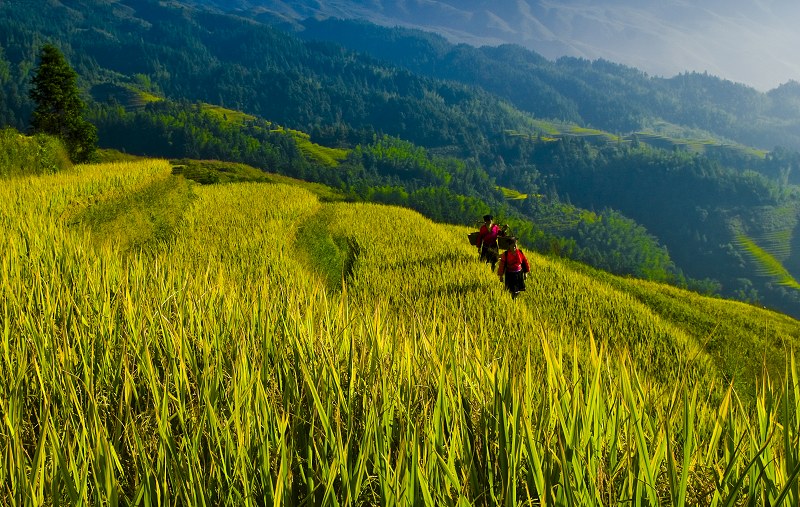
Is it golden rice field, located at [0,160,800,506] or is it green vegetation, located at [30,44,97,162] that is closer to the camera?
golden rice field, located at [0,160,800,506]

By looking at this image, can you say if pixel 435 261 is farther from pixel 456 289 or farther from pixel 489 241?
pixel 456 289

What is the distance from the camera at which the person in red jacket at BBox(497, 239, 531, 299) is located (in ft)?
35.4

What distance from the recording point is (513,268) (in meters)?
10.8

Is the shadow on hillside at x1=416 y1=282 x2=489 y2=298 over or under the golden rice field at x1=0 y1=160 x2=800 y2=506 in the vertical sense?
→ under

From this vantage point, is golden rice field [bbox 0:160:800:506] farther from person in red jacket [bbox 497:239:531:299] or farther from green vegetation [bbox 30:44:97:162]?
green vegetation [bbox 30:44:97:162]

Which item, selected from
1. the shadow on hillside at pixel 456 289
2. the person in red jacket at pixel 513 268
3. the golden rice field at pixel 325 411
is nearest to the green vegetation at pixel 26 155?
the golden rice field at pixel 325 411

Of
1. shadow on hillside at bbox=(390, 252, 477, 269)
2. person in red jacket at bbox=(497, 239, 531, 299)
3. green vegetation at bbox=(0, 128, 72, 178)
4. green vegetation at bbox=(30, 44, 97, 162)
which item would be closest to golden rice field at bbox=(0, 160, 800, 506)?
person in red jacket at bbox=(497, 239, 531, 299)

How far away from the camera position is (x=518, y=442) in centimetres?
197

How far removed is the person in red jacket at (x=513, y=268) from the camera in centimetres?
1080

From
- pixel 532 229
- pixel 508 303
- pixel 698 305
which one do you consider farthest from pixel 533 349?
pixel 532 229

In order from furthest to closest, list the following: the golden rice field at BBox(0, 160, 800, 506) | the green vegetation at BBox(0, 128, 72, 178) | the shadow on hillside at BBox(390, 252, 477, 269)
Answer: the green vegetation at BBox(0, 128, 72, 178) < the shadow on hillside at BBox(390, 252, 477, 269) < the golden rice field at BBox(0, 160, 800, 506)

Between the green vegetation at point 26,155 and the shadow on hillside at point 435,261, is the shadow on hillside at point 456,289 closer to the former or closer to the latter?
the shadow on hillside at point 435,261

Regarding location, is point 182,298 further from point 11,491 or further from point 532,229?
point 532,229

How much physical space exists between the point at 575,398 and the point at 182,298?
3442 mm
